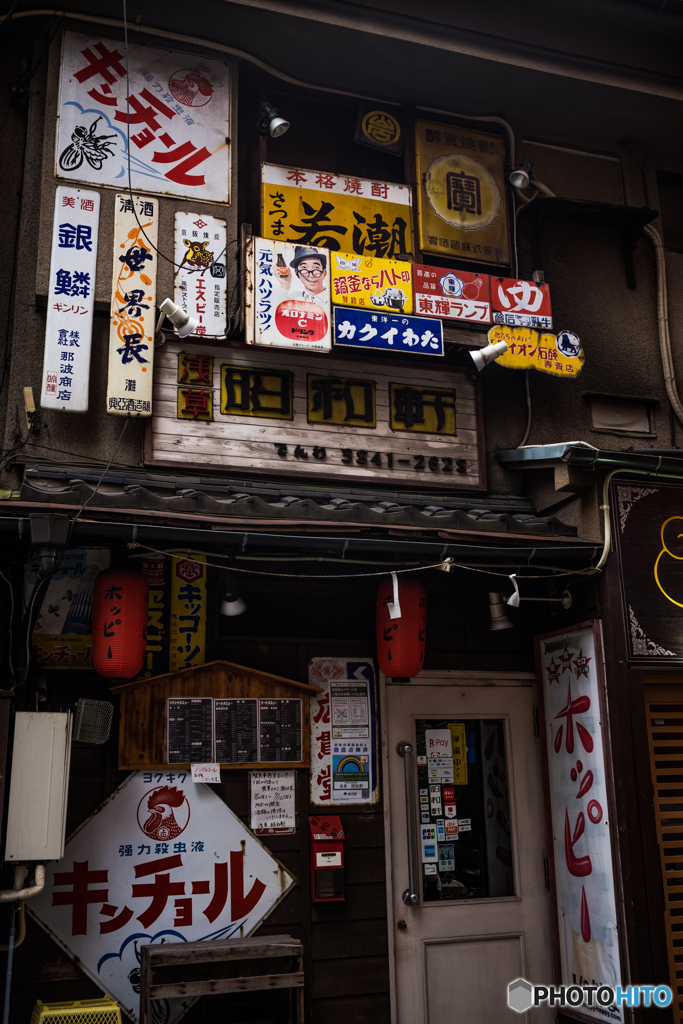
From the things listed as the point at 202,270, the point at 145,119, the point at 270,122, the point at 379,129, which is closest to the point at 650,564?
the point at 202,270

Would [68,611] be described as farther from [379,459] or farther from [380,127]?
[380,127]

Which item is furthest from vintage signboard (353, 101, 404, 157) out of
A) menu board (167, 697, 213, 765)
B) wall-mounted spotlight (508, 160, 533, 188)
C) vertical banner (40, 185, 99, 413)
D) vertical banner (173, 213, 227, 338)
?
menu board (167, 697, 213, 765)

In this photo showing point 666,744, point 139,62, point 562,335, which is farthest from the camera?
point 562,335

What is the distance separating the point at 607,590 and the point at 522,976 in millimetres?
3647

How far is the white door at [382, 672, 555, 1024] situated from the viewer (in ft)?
23.1

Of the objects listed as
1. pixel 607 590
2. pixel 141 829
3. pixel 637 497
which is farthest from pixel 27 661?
pixel 637 497

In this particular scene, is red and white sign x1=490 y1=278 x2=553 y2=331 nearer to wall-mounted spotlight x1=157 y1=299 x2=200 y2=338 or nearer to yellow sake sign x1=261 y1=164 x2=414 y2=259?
yellow sake sign x1=261 y1=164 x2=414 y2=259

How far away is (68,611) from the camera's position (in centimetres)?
661

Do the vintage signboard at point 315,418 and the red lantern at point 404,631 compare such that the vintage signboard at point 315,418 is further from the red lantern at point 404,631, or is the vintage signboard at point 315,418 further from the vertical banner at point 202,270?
the red lantern at point 404,631

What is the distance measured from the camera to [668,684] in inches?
281

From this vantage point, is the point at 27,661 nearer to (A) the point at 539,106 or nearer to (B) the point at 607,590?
(B) the point at 607,590

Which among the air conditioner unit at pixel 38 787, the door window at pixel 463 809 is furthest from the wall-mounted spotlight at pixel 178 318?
the door window at pixel 463 809

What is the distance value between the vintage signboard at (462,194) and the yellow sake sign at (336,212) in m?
0.26

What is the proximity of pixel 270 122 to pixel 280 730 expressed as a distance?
575 centimetres
